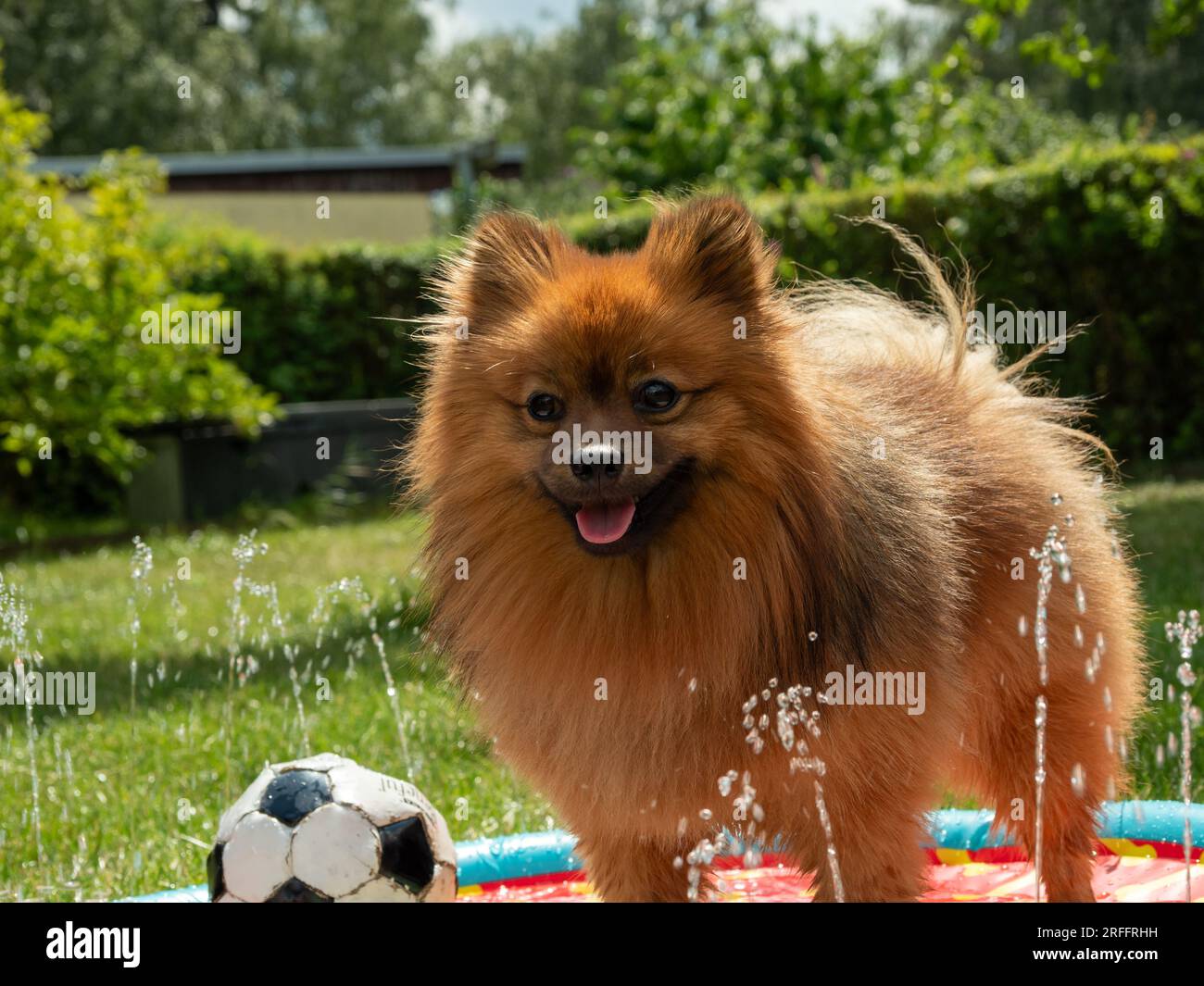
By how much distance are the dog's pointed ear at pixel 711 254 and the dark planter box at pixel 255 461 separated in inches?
342

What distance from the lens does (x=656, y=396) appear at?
3061 millimetres

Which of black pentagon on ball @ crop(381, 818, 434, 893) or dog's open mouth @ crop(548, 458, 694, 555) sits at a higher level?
dog's open mouth @ crop(548, 458, 694, 555)

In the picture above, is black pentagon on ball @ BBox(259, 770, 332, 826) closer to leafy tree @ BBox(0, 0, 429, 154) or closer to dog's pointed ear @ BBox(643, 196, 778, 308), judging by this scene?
dog's pointed ear @ BBox(643, 196, 778, 308)

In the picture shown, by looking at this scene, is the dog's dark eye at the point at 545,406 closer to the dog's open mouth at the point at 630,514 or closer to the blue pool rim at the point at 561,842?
the dog's open mouth at the point at 630,514

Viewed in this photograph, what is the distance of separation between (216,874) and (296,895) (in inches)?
9.7

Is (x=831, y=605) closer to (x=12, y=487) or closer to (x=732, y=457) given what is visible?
(x=732, y=457)

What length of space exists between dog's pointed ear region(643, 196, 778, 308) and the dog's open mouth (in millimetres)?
487

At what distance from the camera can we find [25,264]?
36.4 ft

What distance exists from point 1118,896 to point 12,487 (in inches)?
466

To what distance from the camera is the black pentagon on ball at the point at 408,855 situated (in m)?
3.20

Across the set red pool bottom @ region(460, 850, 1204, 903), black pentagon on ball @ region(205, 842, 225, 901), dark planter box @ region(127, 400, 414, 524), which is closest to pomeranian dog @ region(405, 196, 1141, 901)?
red pool bottom @ region(460, 850, 1204, 903)

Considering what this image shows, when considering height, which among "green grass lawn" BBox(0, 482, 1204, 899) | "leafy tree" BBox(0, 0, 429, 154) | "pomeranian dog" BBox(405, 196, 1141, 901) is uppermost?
"leafy tree" BBox(0, 0, 429, 154)

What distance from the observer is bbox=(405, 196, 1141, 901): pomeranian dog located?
306 centimetres

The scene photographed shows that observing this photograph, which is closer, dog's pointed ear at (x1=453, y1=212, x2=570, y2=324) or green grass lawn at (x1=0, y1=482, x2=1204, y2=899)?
dog's pointed ear at (x1=453, y1=212, x2=570, y2=324)
